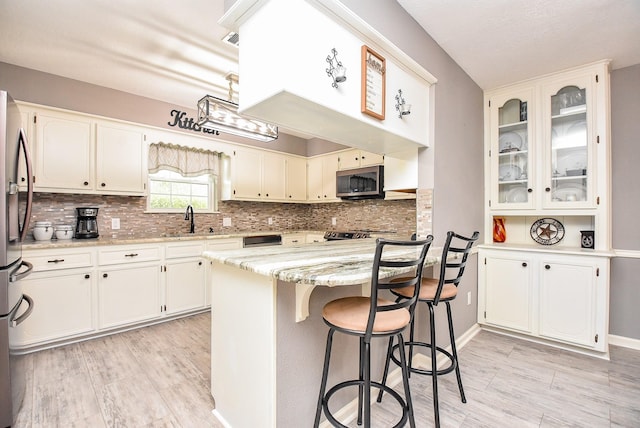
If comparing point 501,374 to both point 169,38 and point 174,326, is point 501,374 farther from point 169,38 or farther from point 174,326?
point 169,38

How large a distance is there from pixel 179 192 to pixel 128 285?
1.41 m

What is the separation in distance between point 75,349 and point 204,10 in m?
3.02

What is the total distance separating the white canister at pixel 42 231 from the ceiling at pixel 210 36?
1.51 metres

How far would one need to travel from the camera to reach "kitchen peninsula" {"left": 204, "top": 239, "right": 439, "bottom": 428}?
135 cm

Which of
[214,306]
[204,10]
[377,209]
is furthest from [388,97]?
[377,209]

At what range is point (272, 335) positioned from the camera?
1345mm


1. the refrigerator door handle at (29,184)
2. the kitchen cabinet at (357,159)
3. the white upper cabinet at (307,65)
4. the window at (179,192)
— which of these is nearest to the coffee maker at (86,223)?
the window at (179,192)

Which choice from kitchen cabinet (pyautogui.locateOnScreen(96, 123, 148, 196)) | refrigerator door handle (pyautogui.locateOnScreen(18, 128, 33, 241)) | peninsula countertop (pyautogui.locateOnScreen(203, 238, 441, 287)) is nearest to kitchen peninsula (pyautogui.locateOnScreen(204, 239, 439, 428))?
peninsula countertop (pyautogui.locateOnScreen(203, 238, 441, 287))

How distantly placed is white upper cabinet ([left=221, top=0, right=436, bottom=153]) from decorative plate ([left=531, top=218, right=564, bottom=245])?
2291mm

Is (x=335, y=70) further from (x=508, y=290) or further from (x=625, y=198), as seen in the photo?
(x=625, y=198)

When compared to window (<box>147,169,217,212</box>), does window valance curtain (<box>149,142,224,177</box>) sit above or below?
above

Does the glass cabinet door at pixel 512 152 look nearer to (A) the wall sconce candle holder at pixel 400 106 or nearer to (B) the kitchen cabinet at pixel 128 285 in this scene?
(A) the wall sconce candle holder at pixel 400 106

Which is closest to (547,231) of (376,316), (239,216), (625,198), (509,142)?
(625,198)

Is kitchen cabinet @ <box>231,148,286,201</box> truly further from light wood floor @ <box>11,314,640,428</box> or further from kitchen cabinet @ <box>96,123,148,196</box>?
light wood floor @ <box>11,314,640,428</box>
